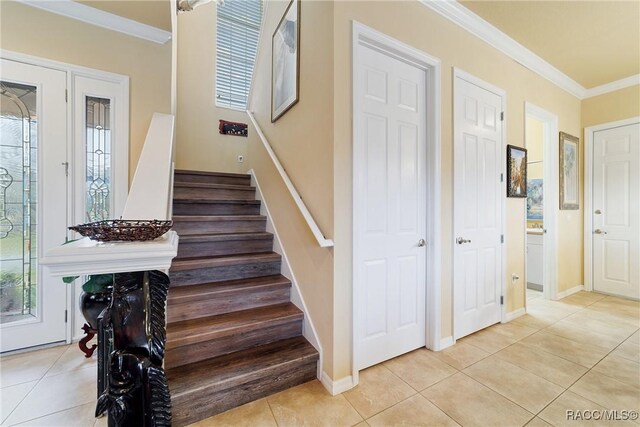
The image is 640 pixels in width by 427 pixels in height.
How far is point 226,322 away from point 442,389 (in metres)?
1.49

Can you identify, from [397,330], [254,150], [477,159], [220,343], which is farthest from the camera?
[254,150]

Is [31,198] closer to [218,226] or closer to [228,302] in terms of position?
[218,226]

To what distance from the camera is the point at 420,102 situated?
217 centimetres

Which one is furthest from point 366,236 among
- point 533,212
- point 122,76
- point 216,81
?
point 533,212

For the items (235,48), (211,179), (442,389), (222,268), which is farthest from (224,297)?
(235,48)

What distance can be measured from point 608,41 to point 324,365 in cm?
418

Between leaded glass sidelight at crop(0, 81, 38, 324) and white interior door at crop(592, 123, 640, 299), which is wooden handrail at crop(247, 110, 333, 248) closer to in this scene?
leaded glass sidelight at crop(0, 81, 38, 324)

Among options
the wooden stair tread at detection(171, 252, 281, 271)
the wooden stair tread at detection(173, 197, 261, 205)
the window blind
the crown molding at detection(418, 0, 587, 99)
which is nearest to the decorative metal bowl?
the wooden stair tread at detection(171, 252, 281, 271)

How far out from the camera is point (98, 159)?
2463 millimetres

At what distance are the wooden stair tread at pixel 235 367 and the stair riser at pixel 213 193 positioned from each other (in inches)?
69.9

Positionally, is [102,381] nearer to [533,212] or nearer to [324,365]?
[324,365]

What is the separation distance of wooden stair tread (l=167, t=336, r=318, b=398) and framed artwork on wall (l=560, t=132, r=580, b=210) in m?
3.83

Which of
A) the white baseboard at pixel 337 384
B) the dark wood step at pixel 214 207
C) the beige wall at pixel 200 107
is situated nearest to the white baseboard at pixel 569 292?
the white baseboard at pixel 337 384

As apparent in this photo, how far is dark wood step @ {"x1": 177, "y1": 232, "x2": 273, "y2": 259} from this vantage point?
2.35m
